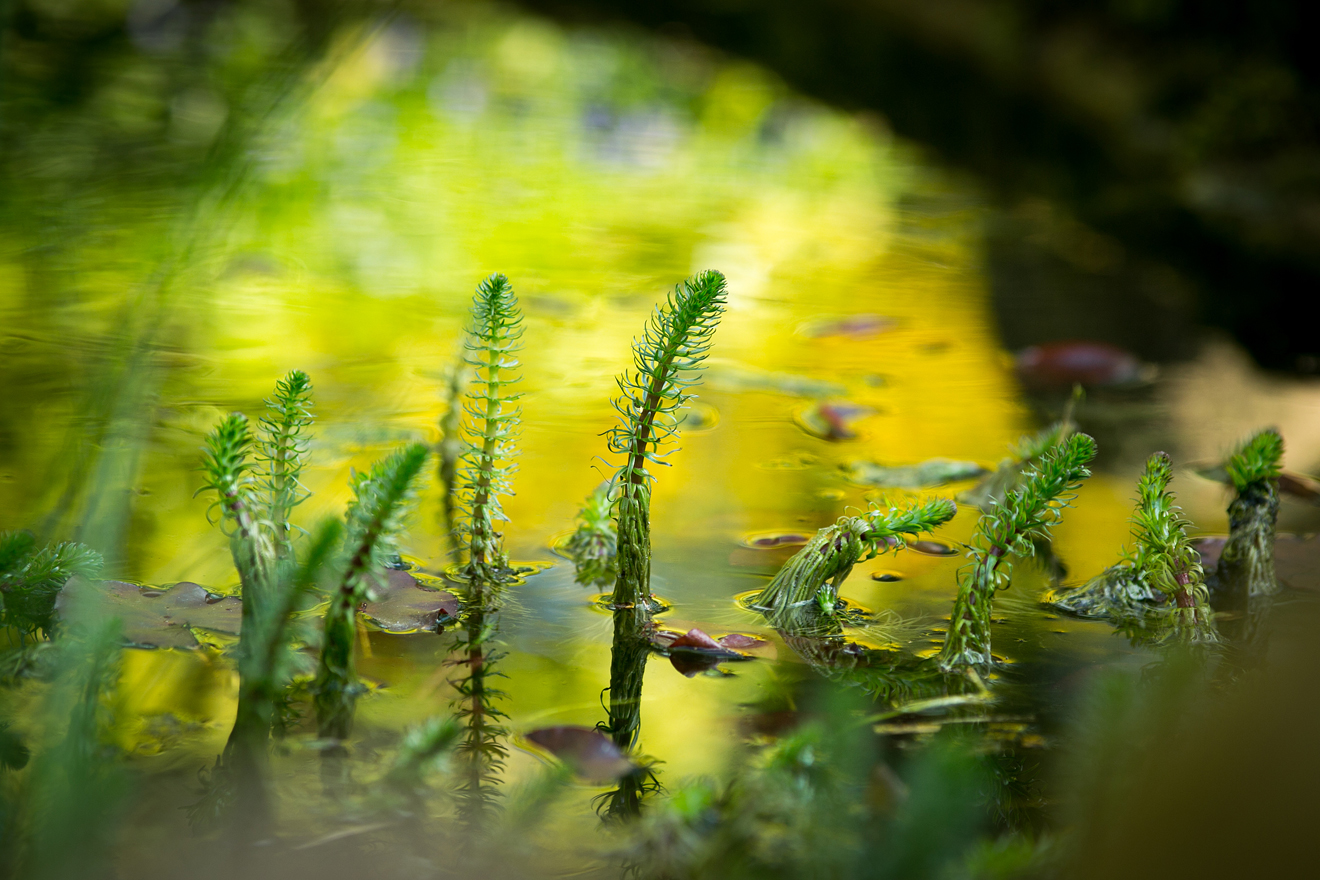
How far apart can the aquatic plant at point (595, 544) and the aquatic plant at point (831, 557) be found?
0.16m

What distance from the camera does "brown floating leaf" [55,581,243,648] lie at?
862 mm

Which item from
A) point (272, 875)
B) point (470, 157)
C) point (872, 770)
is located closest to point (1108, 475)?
point (872, 770)

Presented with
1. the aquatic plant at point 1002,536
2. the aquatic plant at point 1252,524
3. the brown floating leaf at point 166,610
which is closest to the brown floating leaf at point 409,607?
the brown floating leaf at point 166,610

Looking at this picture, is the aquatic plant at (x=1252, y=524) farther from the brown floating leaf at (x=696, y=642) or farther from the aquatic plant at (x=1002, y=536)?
the brown floating leaf at (x=696, y=642)

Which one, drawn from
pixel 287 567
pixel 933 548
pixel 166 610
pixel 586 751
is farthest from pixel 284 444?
pixel 933 548

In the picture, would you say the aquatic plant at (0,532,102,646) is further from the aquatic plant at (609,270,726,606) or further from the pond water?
the aquatic plant at (609,270,726,606)

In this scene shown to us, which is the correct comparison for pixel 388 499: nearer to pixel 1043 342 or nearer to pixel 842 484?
pixel 842 484

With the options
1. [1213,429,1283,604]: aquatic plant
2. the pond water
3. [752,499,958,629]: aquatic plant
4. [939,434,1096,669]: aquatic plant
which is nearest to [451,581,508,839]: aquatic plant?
the pond water

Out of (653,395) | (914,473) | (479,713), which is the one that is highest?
(653,395)

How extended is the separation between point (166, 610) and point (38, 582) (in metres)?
0.12

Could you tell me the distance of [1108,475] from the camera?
1.39 m

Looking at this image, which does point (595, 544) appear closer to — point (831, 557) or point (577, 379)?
point (831, 557)

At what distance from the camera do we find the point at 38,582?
81 centimetres

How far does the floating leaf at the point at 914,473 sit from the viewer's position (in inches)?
52.5
